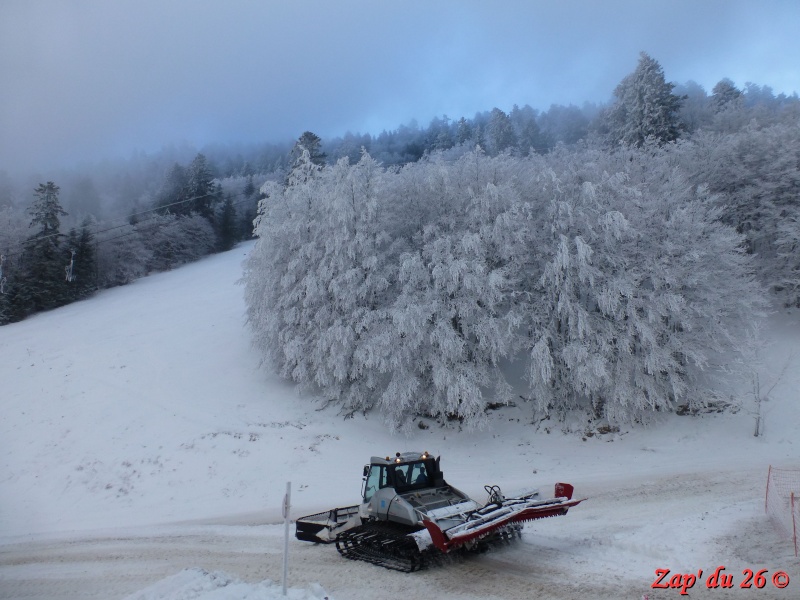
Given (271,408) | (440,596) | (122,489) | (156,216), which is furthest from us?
(156,216)

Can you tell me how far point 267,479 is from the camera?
18.0 m

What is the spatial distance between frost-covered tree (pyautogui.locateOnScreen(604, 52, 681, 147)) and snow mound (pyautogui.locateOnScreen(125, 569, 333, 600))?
1618 inches

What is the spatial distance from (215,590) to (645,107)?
1827 inches

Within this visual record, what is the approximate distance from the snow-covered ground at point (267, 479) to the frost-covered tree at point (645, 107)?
64.0 feet

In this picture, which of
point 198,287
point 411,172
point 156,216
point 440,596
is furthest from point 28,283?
point 440,596

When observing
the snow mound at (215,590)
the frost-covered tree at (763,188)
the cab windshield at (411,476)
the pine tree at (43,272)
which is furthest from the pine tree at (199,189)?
the snow mound at (215,590)

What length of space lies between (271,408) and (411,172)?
12.6m

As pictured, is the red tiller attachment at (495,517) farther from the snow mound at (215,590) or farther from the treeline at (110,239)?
the treeline at (110,239)

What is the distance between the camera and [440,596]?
8039 millimetres

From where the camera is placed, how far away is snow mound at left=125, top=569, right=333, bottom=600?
291 inches

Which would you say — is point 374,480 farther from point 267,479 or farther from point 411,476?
point 267,479

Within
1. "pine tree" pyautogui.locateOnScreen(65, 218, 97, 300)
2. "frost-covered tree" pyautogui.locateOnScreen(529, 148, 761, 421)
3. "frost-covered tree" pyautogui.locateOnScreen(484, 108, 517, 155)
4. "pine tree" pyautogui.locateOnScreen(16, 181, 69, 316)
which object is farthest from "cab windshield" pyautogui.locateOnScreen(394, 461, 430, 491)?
"frost-covered tree" pyautogui.locateOnScreen(484, 108, 517, 155)

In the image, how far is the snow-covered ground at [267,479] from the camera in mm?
8594

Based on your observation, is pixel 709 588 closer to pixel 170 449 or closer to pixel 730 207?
pixel 170 449
